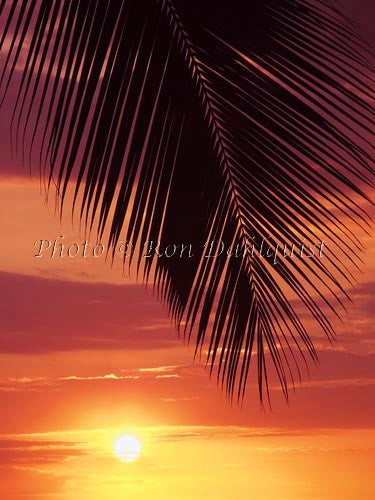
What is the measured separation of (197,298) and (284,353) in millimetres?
306

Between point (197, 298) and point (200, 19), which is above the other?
point (200, 19)

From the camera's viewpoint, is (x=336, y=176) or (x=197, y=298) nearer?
(x=336, y=176)

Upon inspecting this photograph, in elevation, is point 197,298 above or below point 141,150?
below

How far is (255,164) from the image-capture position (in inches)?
105

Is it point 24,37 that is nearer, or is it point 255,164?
point 255,164

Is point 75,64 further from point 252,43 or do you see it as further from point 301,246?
point 301,246

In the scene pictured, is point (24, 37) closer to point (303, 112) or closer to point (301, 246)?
point (303, 112)

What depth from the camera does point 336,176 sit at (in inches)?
102

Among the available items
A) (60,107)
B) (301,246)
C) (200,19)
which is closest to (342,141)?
(301,246)

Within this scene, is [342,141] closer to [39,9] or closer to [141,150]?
[141,150]

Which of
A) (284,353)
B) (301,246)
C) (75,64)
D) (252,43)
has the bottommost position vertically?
(284,353)

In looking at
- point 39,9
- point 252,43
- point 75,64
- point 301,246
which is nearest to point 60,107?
point 75,64

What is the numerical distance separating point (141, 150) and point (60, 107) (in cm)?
27

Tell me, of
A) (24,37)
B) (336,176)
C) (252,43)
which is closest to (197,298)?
(336,176)
